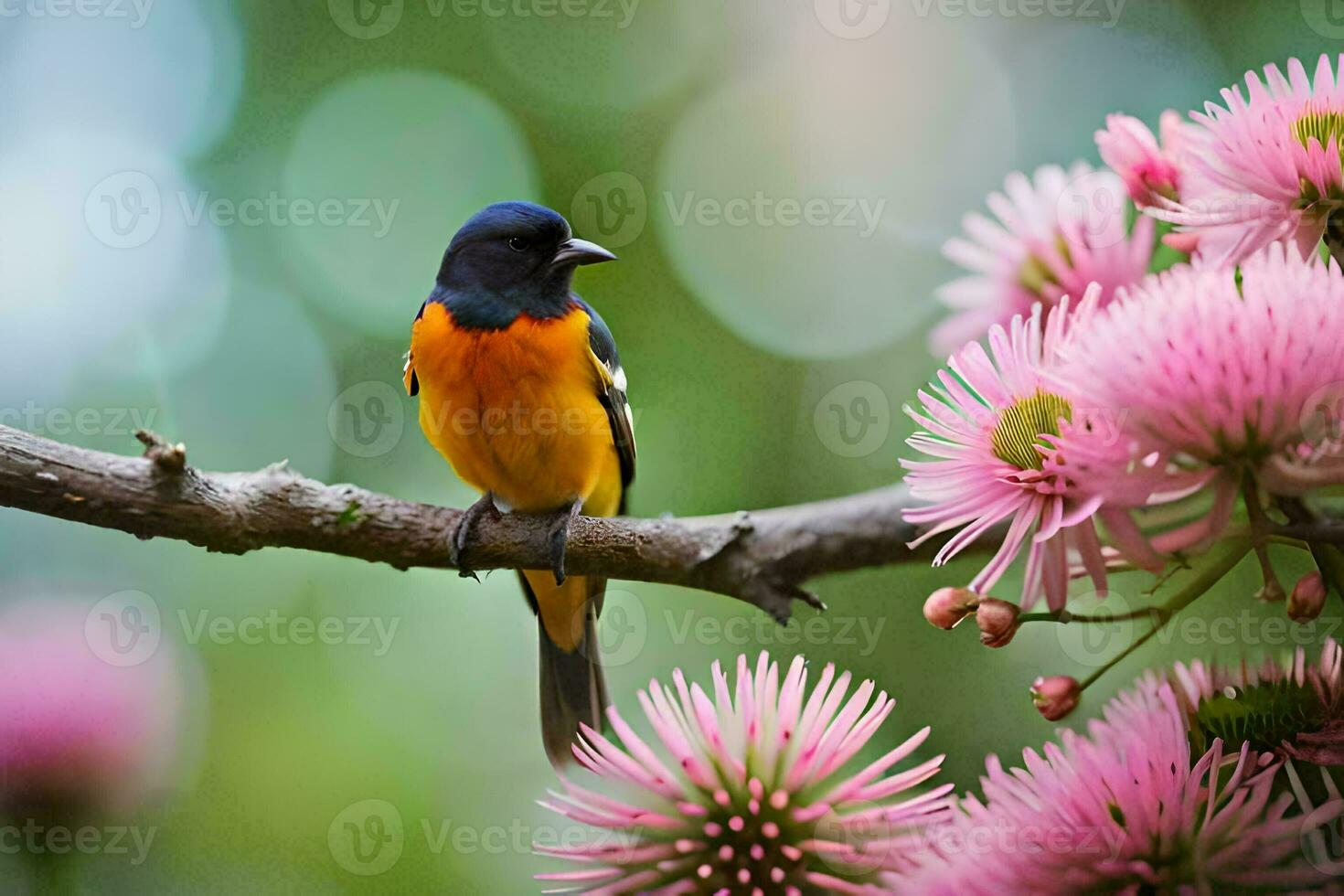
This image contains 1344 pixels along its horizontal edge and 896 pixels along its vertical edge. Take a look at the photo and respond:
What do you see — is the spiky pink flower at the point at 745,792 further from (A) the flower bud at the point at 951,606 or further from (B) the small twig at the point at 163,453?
(B) the small twig at the point at 163,453

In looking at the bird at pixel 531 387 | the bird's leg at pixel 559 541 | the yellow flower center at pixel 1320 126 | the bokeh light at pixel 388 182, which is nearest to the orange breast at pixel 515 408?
the bird at pixel 531 387

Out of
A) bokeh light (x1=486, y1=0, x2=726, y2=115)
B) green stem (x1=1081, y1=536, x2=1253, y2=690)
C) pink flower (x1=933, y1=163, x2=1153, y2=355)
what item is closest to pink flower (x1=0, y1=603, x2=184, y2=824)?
pink flower (x1=933, y1=163, x2=1153, y2=355)

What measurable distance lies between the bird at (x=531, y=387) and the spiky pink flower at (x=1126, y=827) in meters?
0.96

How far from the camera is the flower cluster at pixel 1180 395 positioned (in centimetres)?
33

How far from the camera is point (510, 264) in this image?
56.4 inches

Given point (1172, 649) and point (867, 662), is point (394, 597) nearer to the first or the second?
point (867, 662)

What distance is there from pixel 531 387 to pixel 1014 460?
98 cm

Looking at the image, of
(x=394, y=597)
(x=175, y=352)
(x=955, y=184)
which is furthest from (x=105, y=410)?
(x=955, y=184)

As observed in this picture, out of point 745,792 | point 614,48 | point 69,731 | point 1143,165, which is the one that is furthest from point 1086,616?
point 614,48

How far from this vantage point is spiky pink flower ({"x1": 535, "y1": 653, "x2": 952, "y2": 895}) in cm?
39

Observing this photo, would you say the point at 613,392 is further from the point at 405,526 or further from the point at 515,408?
the point at 405,526

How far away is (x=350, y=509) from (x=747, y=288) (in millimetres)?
1222

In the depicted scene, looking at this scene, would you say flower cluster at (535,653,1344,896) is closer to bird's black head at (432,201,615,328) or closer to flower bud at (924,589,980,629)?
flower bud at (924,589,980,629)

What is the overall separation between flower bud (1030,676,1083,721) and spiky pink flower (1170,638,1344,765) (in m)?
0.04
